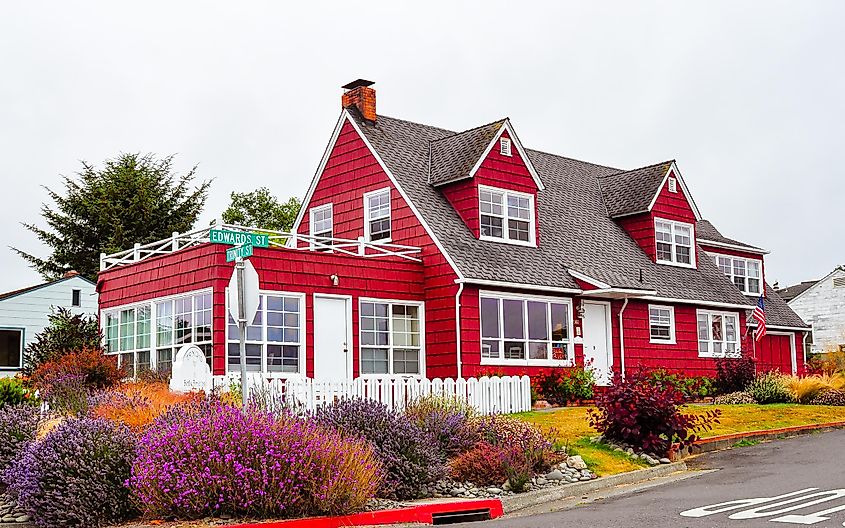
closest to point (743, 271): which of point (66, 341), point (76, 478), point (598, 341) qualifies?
point (598, 341)

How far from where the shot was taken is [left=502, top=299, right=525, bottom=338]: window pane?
25391 millimetres

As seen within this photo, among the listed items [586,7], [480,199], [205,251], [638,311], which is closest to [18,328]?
[205,251]

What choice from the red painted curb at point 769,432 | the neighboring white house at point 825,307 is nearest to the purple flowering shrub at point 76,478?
the red painted curb at point 769,432

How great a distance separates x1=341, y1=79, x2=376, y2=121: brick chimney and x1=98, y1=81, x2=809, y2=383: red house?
1.6 inches

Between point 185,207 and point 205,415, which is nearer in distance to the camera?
point 205,415

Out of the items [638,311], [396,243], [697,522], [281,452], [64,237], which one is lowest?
[697,522]

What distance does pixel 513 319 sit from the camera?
25.6 meters

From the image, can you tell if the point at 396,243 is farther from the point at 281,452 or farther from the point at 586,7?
the point at 281,452

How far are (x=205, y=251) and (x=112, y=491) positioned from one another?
1024 cm

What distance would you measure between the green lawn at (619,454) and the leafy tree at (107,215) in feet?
104

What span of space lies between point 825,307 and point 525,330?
136 ft

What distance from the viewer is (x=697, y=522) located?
10977 millimetres

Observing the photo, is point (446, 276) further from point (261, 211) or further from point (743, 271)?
point (261, 211)

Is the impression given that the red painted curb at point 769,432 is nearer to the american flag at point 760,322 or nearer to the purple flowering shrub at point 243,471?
the purple flowering shrub at point 243,471
